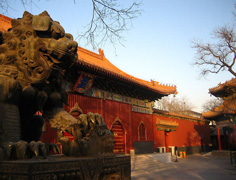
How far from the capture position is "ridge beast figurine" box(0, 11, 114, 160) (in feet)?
5.51

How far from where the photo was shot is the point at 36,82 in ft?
6.05

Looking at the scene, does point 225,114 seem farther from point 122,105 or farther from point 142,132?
point 122,105

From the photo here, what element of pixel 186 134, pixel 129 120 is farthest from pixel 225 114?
pixel 129 120

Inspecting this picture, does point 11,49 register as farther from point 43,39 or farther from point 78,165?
point 78,165

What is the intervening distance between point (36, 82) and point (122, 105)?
10.9 meters

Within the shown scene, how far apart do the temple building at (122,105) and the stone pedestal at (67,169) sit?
7.17 metres

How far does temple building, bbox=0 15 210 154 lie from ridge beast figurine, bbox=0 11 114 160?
264 inches

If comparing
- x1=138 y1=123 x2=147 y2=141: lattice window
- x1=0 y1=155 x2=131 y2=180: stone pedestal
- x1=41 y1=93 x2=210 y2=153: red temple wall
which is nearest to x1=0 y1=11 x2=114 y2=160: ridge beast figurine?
x1=0 y1=155 x2=131 y2=180: stone pedestal

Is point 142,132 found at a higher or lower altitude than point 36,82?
lower

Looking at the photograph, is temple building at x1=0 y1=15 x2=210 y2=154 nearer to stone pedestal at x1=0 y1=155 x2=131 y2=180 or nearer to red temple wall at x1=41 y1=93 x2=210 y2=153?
red temple wall at x1=41 y1=93 x2=210 y2=153

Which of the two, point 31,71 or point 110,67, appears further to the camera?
point 110,67

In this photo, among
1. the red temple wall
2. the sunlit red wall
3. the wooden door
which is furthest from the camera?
the sunlit red wall

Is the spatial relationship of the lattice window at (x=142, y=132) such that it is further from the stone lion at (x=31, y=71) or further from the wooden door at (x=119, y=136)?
the stone lion at (x=31, y=71)

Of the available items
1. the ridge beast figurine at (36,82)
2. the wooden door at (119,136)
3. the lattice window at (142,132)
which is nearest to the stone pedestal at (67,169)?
the ridge beast figurine at (36,82)
